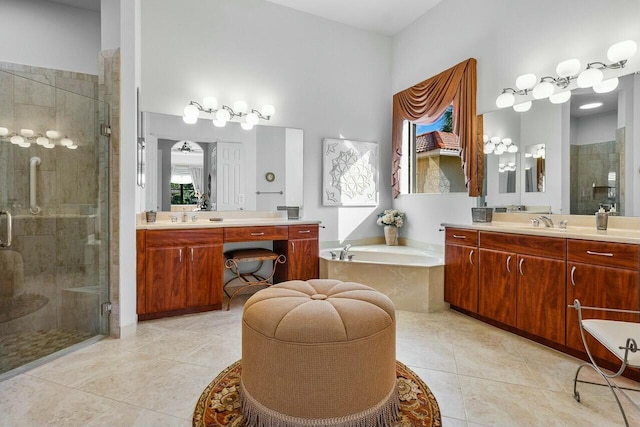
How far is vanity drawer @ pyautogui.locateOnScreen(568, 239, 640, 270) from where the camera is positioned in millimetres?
1968

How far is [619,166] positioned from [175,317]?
383 centimetres

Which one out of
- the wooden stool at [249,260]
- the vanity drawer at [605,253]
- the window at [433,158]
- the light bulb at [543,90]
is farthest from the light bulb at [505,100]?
the wooden stool at [249,260]

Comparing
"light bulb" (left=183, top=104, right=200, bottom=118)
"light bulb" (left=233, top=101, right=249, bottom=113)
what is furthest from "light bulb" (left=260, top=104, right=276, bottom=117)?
"light bulb" (left=183, top=104, right=200, bottom=118)

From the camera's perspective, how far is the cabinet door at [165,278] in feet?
9.65

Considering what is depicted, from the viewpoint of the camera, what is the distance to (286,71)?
4.10m

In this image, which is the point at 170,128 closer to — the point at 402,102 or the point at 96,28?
the point at 96,28

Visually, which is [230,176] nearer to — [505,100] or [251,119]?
[251,119]

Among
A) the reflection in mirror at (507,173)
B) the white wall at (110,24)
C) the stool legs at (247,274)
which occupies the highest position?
the white wall at (110,24)

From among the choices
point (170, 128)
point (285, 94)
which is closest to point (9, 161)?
point (170, 128)

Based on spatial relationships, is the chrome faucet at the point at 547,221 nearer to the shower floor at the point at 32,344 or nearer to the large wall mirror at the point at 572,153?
the large wall mirror at the point at 572,153

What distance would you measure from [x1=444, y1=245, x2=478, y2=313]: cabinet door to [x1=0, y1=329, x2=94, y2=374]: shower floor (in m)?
3.17

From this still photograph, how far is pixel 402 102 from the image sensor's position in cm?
447

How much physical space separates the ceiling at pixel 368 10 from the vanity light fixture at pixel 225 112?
134cm

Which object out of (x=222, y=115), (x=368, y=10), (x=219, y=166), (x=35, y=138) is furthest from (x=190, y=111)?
(x=368, y=10)
